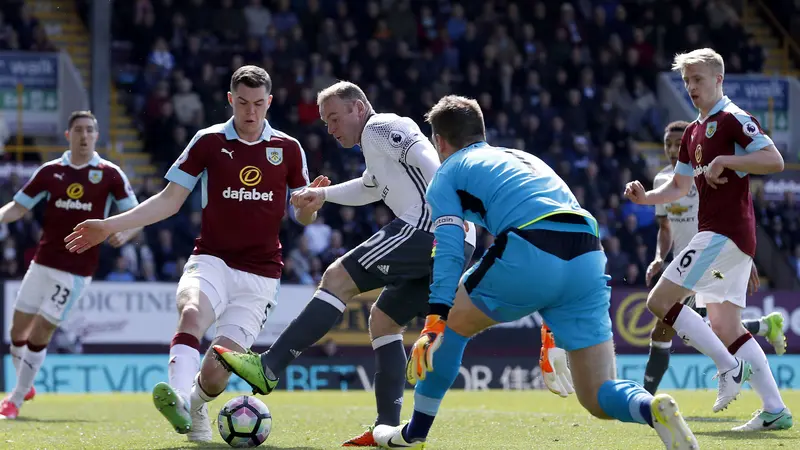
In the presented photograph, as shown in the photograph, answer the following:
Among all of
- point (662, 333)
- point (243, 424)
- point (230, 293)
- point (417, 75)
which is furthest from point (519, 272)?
point (417, 75)

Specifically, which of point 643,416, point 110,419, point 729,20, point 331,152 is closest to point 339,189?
point 643,416

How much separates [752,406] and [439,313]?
6.92 meters

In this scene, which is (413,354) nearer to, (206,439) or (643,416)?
(643,416)

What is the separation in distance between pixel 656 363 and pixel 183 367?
15.5ft

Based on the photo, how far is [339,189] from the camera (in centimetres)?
807

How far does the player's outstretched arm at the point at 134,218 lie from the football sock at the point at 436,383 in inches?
91.0

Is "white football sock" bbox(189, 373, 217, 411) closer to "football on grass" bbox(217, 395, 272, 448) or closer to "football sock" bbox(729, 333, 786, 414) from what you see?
"football on grass" bbox(217, 395, 272, 448)

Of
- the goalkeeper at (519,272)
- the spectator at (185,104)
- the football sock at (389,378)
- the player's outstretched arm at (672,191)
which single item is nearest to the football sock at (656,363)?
the player's outstretched arm at (672,191)

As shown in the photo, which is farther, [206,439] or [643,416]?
[206,439]

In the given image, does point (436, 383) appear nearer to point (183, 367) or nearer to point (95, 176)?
point (183, 367)

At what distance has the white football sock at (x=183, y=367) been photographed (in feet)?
24.1

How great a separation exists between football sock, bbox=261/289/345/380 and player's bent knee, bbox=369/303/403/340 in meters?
0.37

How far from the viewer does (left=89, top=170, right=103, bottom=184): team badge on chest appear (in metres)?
12.0

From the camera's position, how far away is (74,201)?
11930mm
